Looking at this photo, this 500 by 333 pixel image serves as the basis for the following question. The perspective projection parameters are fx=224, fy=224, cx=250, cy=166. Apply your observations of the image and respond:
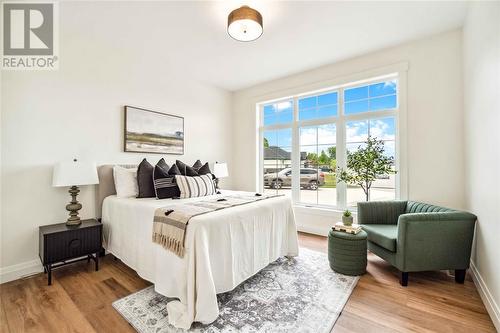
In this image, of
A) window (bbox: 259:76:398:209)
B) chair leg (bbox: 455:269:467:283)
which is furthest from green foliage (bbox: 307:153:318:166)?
chair leg (bbox: 455:269:467:283)

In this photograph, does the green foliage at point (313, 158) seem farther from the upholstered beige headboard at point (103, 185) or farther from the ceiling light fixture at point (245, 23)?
the upholstered beige headboard at point (103, 185)

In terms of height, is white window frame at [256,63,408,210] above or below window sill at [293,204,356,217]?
above

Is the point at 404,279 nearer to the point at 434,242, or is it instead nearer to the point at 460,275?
the point at 434,242

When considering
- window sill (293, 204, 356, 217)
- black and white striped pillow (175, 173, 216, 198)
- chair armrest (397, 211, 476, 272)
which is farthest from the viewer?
window sill (293, 204, 356, 217)

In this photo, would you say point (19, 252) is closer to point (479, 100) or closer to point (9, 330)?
point (9, 330)

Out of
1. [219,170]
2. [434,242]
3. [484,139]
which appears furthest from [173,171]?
[484,139]

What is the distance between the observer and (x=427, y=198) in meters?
2.82

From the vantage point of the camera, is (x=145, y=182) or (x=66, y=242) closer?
(x=66, y=242)

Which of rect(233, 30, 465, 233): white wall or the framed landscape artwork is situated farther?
the framed landscape artwork

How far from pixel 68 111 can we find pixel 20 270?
176 centimetres

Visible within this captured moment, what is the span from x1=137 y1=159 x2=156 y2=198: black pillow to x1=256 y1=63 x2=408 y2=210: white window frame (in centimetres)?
228

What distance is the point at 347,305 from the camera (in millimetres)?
1851

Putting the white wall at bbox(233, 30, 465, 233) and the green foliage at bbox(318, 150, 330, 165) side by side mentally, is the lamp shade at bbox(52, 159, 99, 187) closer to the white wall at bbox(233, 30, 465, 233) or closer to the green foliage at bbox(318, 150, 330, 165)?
the green foliage at bbox(318, 150, 330, 165)

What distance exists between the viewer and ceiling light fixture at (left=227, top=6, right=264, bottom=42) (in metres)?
2.14
